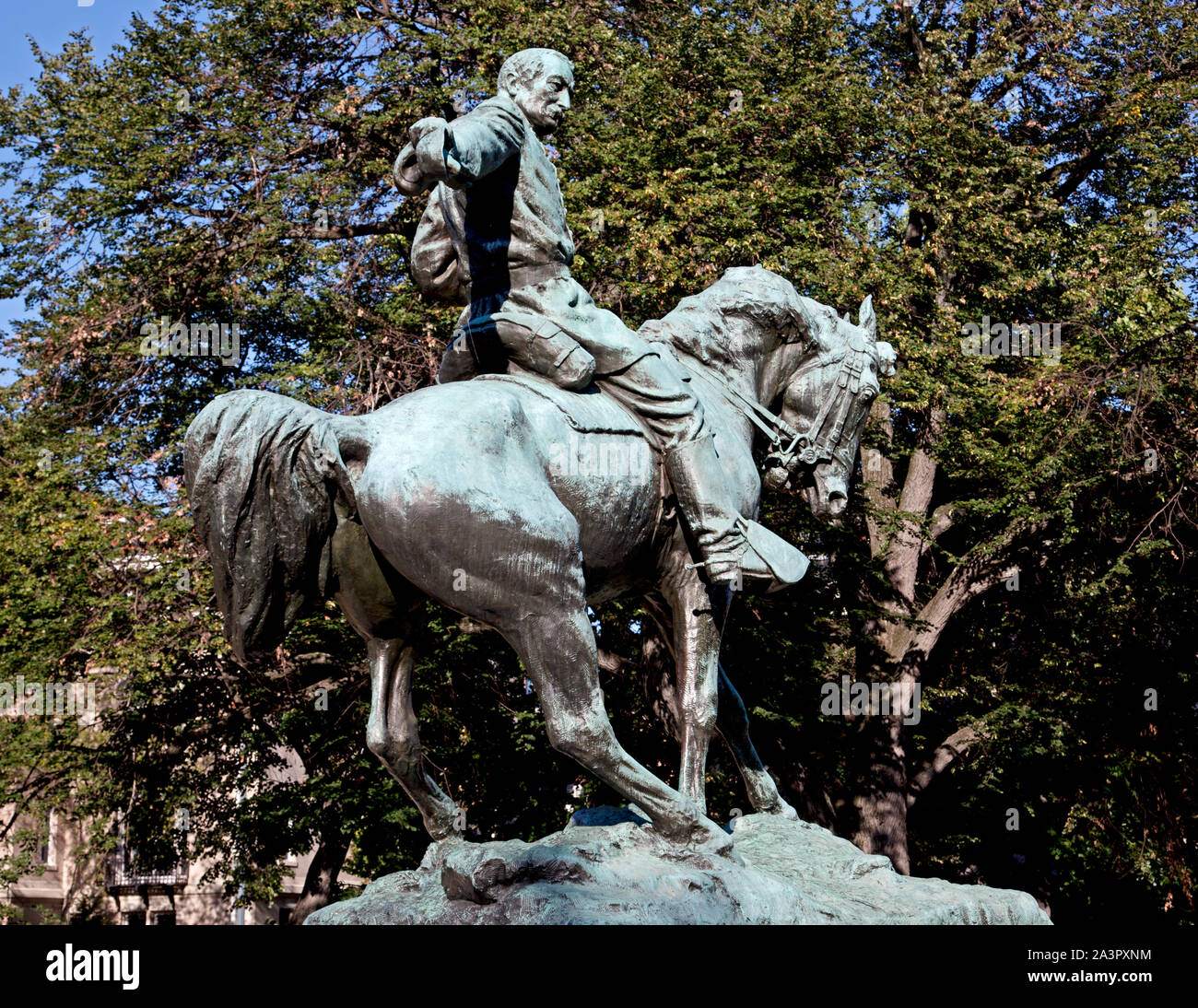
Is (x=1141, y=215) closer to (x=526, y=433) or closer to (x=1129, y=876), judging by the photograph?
(x=1129, y=876)

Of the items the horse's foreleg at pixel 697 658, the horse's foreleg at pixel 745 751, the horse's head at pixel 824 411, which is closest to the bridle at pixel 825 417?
the horse's head at pixel 824 411

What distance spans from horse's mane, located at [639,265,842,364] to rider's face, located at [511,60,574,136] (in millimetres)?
1015

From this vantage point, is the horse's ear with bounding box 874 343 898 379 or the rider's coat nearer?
the rider's coat

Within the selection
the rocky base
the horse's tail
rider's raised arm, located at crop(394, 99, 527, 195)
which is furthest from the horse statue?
rider's raised arm, located at crop(394, 99, 527, 195)

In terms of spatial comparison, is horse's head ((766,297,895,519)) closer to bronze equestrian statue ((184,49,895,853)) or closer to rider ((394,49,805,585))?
bronze equestrian statue ((184,49,895,853))

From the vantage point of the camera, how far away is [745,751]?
6.35 m

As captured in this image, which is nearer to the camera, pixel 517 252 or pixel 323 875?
pixel 517 252

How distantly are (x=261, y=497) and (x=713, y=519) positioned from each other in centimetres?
189

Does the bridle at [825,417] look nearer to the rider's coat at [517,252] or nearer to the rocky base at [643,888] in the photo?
the rider's coat at [517,252]

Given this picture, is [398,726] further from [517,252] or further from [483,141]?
[483,141]

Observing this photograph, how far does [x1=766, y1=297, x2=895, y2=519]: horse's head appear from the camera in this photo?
6.74 metres

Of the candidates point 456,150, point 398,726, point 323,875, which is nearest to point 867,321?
point 456,150

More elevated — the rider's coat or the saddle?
the rider's coat

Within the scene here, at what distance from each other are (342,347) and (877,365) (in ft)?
32.1
